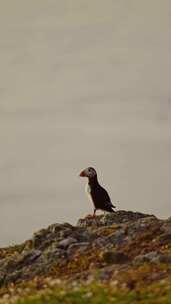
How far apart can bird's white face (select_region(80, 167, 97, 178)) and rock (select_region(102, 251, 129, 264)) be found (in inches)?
522

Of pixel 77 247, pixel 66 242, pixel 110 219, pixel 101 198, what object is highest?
pixel 101 198

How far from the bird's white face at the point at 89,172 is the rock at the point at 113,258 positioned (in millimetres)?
13256

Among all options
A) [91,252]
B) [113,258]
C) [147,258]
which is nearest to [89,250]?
[91,252]

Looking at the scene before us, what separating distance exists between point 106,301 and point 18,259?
14.7 metres

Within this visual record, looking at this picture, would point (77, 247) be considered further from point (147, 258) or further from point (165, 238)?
point (147, 258)

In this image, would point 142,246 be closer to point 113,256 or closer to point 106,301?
point 113,256

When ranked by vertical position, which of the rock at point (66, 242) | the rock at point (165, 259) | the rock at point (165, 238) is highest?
the rock at point (66, 242)

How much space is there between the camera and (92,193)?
4053cm

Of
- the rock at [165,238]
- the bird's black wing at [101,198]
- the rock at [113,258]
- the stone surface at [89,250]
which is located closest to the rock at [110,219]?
the stone surface at [89,250]

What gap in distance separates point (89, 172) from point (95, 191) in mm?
1099

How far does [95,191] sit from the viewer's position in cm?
4056

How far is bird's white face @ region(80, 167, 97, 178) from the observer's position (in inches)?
1587

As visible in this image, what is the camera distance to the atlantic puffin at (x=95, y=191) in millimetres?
40250

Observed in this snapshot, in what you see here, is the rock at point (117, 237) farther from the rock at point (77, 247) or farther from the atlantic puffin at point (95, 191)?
the atlantic puffin at point (95, 191)
